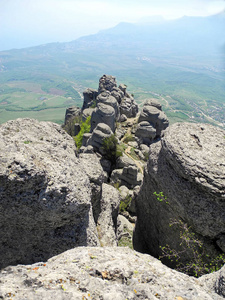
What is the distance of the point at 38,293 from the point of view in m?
4.48

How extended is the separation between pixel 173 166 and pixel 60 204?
6.94m

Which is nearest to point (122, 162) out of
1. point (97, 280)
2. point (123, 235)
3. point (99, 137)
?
point (99, 137)

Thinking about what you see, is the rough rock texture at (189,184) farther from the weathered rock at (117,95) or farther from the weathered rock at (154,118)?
the weathered rock at (117,95)

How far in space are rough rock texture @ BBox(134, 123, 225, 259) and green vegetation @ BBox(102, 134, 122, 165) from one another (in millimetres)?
15525

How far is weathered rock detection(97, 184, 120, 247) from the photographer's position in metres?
12.0

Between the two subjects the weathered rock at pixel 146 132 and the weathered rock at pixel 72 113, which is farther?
the weathered rock at pixel 72 113

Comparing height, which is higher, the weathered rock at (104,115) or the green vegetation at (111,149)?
the weathered rock at (104,115)

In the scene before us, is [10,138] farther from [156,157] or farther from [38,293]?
[156,157]

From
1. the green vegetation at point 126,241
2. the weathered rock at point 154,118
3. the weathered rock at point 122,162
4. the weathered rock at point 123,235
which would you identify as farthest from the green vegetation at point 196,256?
the weathered rock at point 154,118

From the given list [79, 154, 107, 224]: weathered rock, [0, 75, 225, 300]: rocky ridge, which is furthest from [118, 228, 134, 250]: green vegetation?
[79, 154, 107, 224]: weathered rock

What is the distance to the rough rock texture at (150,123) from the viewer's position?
4184 centimetres

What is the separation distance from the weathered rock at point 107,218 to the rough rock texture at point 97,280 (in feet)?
17.9

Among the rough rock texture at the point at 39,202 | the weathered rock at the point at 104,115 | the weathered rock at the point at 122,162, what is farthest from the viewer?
the weathered rock at the point at 104,115

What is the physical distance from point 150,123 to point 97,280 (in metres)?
40.9
